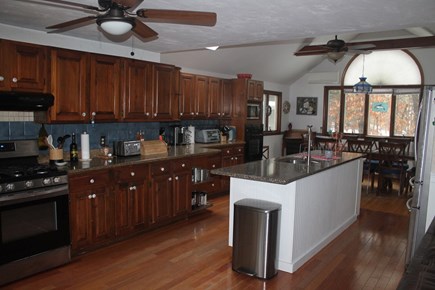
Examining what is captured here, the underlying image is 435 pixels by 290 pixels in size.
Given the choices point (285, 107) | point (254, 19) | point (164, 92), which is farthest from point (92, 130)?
point (285, 107)

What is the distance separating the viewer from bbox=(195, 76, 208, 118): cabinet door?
20.0 ft

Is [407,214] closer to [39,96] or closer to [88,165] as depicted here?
[88,165]

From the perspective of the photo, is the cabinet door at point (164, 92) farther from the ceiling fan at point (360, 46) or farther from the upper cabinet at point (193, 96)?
the ceiling fan at point (360, 46)

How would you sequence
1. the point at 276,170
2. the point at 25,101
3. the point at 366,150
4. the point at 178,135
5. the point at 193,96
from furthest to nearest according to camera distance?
the point at 366,150
the point at 193,96
the point at 178,135
the point at 276,170
the point at 25,101

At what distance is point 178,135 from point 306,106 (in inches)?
Answer: 187

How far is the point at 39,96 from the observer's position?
11.1 ft

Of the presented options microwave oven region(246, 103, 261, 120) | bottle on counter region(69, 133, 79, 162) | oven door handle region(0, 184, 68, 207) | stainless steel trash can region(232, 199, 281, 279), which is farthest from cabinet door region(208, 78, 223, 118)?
oven door handle region(0, 184, 68, 207)

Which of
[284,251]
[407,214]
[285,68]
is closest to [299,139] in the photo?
[285,68]

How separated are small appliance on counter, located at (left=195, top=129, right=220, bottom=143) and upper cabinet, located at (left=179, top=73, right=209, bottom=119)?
0.29m

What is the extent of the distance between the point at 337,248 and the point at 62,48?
3.74 meters

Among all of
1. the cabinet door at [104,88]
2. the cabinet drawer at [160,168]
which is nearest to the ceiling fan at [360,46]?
the cabinet drawer at [160,168]

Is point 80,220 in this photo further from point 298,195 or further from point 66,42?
point 298,195

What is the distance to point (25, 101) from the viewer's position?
3.28 meters

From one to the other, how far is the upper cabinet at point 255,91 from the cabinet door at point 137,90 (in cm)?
277
